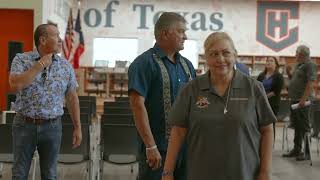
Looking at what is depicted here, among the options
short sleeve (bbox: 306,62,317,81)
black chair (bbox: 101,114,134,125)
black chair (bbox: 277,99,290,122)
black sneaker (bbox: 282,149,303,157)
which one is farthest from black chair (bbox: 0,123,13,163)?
black chair (bbox: 277,99,290,122)

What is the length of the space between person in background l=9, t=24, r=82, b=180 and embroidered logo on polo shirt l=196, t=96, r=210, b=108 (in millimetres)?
1348

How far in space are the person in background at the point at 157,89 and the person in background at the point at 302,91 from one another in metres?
4.52

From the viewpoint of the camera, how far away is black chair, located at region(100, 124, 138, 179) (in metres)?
5.01

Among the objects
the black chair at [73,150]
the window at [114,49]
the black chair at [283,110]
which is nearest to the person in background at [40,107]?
the black chair at [73,150]

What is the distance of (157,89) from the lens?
9.64 feet

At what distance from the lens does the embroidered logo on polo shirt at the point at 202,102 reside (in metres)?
2.27

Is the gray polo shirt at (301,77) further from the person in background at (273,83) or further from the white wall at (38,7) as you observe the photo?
the white wall at (38,7)

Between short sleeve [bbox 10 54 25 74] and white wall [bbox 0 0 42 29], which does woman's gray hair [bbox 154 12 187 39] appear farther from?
white wall [bbox 0 0 42 29]

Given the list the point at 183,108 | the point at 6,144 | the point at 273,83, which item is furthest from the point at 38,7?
the point at 183,108

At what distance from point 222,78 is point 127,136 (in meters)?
2.88

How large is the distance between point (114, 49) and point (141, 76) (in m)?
14.1

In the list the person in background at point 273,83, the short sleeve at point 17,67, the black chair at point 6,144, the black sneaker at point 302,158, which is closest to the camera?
the short sleeve at point 17,67

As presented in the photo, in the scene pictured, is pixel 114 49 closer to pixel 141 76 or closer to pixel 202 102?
pixel 141 76

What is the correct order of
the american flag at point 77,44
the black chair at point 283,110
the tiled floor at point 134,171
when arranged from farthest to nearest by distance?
the american flag at point 77,44 < the black chair at point 283,110 < the tiled floor at point 134,171
